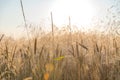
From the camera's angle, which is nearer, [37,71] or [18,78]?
[37,71]

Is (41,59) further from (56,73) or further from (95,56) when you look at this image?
(95,56)

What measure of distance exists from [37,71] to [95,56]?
0.61 metres

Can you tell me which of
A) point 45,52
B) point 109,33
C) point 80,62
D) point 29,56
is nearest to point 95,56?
point 80,62

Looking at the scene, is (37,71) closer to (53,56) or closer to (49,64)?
(49,64)

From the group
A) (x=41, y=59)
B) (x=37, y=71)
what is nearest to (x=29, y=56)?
(x=41, y=59)

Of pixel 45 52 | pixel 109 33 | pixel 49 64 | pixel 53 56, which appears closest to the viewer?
pixel 49 64

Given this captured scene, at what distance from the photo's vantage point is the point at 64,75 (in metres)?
1.90

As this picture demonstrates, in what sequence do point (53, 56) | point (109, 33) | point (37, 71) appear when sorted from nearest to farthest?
point (37, 71) → point (53, 56) → point (109, 33)

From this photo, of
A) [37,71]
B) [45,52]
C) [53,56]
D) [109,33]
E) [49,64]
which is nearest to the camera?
[37,71]

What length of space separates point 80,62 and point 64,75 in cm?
16

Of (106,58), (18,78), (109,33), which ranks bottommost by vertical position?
(18,78)

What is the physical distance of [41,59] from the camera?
1886 mm

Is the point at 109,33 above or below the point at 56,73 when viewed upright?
above

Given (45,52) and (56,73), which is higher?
(45,52)
